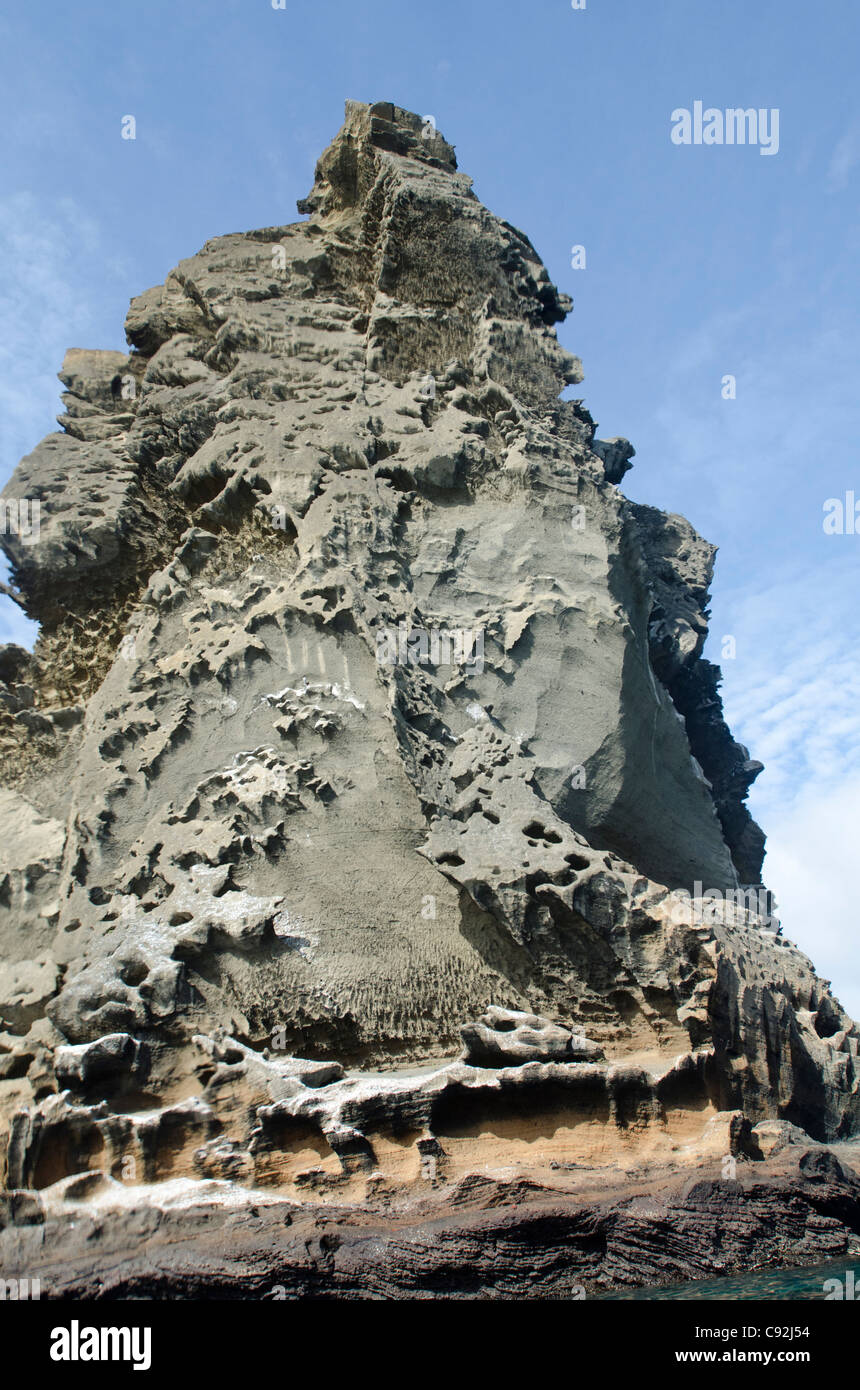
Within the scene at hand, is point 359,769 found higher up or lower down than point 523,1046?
higher up

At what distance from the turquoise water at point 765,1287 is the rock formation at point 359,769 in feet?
3.18

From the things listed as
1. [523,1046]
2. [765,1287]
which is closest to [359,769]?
[523,1046]

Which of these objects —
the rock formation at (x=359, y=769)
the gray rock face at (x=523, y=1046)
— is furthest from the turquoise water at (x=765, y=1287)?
the gray rock face at (x=523, y=1046)

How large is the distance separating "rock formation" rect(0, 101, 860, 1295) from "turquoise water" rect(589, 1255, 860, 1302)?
3.18ft

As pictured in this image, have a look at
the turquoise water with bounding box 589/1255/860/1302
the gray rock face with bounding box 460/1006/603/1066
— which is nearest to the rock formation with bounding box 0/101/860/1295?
the gray rock face with bounding box 460/1006/603/1066

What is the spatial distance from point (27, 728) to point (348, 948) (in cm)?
539

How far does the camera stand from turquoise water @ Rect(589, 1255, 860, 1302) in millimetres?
5762

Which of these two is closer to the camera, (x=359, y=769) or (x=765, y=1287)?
(x=765, y=1287)

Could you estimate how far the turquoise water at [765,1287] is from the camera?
576 cm

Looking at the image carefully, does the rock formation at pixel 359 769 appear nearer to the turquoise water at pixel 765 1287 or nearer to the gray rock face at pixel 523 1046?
the gray rock face at pixel 523 1046

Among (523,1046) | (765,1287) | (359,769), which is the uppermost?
(359,769)

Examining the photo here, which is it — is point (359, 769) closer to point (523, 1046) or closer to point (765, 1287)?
point (523, 1046)

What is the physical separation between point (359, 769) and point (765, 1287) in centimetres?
497

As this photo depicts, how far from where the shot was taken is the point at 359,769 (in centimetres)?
895
